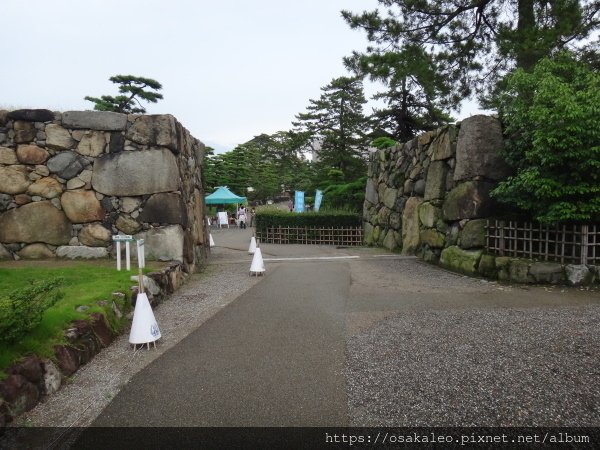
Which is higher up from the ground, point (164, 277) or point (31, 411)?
point (164, 277)

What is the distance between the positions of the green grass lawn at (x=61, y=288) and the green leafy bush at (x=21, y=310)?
15 cm

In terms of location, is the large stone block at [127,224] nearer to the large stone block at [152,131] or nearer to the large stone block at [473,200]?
the large stone block at [152,131]

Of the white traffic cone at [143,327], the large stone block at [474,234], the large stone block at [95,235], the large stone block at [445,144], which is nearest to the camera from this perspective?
the white traffic cone at [143,327]

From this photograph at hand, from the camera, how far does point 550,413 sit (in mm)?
2594

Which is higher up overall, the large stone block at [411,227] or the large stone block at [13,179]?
the large stone block at [13,179]

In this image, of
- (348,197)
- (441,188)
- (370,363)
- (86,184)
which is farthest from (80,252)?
(348,197)

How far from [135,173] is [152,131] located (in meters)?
0.80

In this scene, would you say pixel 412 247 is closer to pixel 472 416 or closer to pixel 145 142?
pixel 145 142

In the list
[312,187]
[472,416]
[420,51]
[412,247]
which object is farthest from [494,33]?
[312,187]

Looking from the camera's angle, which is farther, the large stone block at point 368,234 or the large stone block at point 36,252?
the large stone block at point 368,234

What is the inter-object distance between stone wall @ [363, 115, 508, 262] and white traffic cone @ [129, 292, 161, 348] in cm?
606

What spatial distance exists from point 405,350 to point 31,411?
301cm

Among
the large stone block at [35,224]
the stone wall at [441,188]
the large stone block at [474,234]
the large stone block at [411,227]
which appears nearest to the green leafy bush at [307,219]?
the stone wall at [441,188]

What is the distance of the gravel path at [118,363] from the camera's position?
2.76 meters
